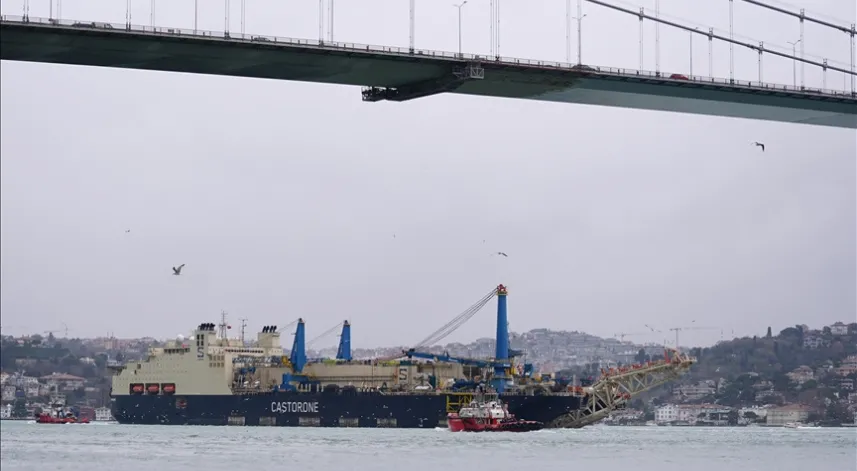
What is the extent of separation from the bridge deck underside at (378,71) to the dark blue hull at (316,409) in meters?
18.3

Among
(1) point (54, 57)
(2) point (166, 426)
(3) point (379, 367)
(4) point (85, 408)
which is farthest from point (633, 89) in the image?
(4) point (85, 408)

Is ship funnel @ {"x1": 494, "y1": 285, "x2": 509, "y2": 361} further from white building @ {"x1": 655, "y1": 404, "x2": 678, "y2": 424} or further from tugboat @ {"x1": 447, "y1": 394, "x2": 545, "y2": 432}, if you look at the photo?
white building @ {"x1": 655, "y1": 404, "x2": 678, "y2": 424}

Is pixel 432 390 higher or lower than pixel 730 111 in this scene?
lower

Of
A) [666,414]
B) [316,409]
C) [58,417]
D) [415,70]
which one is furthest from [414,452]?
[666,414]

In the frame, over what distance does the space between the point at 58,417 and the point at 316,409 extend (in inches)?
547

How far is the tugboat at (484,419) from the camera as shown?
5006cm

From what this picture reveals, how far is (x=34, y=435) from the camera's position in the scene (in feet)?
159

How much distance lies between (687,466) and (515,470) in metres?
4.17

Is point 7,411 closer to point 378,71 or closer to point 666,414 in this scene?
point 666,414

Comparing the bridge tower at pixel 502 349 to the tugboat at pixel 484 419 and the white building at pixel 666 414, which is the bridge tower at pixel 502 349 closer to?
the tugboat at pixel 484 419

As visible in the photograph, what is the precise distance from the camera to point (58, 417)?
222ft

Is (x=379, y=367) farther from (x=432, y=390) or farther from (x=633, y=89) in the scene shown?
(x=633, y=89)

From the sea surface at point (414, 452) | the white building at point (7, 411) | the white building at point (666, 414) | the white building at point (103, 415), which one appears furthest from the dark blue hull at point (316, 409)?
the white building at point (666, 414)

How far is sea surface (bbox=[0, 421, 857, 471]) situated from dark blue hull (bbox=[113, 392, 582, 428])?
20.5ft
